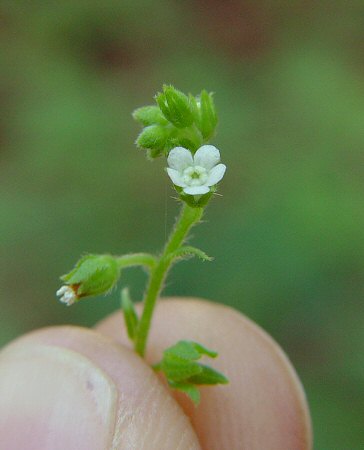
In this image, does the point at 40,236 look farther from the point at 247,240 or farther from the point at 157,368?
the point at 157,368

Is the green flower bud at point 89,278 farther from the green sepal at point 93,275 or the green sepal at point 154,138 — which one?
the green sepal at point 154,138

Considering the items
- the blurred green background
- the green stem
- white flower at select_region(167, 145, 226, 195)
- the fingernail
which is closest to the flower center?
white flower at select_region(167, 145, 226, 195)

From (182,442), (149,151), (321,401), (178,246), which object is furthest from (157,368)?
(321,401)

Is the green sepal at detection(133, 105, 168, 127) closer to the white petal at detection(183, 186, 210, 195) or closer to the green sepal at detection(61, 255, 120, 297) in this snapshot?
the white petal at detection(183, 186, 210, 195)

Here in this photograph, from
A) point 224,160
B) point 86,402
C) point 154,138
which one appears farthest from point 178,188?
point 224,160

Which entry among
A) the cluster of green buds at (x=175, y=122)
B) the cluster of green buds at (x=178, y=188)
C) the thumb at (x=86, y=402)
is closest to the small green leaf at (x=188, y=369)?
the cluster of green buds at (x=178, y=188)

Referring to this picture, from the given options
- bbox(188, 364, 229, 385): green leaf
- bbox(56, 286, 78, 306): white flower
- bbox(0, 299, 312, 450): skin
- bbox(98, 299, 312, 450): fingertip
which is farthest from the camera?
bbox(98, 299, 312, 450): fingertip

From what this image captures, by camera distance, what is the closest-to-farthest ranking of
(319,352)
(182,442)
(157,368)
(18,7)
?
(182,442)
(157,368)
(319,352)
(18,7)
